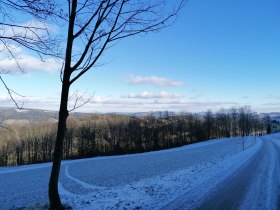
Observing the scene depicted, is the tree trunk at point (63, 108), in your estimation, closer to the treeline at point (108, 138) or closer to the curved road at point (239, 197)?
the curved road at point (239, 197)

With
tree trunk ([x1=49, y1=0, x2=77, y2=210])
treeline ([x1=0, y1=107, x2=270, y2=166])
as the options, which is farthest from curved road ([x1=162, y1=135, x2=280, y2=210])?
treeline ([x1=0, y1=107, x2=270, y2=166])

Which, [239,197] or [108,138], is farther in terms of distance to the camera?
[108,138]

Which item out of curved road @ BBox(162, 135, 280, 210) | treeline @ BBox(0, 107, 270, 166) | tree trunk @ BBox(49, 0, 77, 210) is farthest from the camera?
treeline @ BBox(0, 107, 270, 166)

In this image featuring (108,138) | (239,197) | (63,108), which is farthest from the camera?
(108,138)

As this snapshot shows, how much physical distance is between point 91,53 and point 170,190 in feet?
22.7

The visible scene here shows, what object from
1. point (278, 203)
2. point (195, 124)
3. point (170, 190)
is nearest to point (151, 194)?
point (170, 190)

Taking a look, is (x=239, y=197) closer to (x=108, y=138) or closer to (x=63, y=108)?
(x=63, y=108)

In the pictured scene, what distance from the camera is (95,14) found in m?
9.84

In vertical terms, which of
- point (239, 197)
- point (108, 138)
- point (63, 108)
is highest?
point (63, 108)

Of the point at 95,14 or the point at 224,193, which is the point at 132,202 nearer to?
the point at 224,193

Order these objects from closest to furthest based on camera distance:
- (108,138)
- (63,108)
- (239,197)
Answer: (63,108) < (239,197) < (108,138)

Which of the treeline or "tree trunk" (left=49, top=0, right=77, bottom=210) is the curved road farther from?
the treeline

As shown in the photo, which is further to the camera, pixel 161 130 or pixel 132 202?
pixel 161 130

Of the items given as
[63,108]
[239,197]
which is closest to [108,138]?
[239,197]
